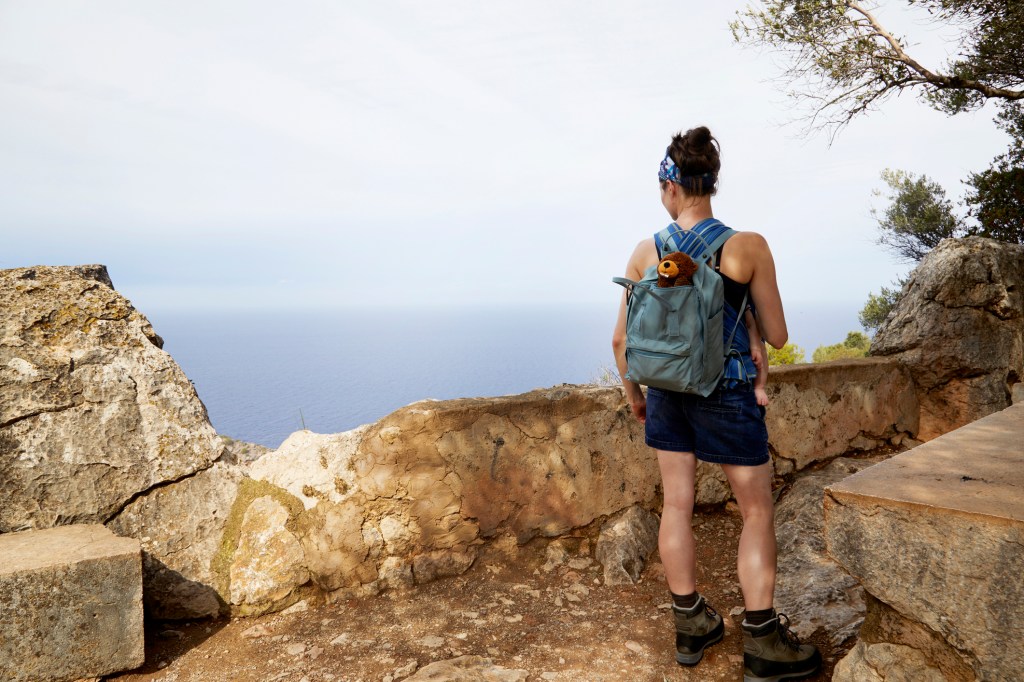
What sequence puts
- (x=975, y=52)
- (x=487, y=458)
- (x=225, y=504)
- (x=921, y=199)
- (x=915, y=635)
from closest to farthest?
(x=915, y=635)
(x=225, y=504)
(x=487, y=458)
(x=975, y=52)
(x=921, y=199)

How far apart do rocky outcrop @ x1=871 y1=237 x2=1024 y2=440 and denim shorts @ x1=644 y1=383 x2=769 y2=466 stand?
3122mm

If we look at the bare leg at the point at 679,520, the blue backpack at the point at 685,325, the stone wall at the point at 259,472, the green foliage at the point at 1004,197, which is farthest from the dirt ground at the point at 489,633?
the green foliage at the point at 1004,197

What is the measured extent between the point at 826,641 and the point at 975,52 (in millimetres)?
8775

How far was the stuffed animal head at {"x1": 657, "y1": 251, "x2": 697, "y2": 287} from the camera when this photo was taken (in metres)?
2.21

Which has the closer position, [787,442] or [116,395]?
[116,395]

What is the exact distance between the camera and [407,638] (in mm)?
2715

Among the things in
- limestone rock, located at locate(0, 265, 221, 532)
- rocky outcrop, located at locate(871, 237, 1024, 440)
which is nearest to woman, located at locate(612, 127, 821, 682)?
limestone rock, located at locate(0, 265, 221, 532)

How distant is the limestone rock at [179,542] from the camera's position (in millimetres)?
2812

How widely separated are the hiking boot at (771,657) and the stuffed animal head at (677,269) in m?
1.06

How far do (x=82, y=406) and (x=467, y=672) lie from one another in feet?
5.54

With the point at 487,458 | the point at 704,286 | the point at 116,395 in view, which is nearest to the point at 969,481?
the point at 704,286

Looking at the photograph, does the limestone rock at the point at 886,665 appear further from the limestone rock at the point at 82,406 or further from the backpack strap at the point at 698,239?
the limestone rock at the point at 82,406

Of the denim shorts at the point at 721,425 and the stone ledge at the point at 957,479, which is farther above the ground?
the denim shorts at the point at 721,425

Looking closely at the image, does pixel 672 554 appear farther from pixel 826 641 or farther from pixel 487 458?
pixel 487 458
